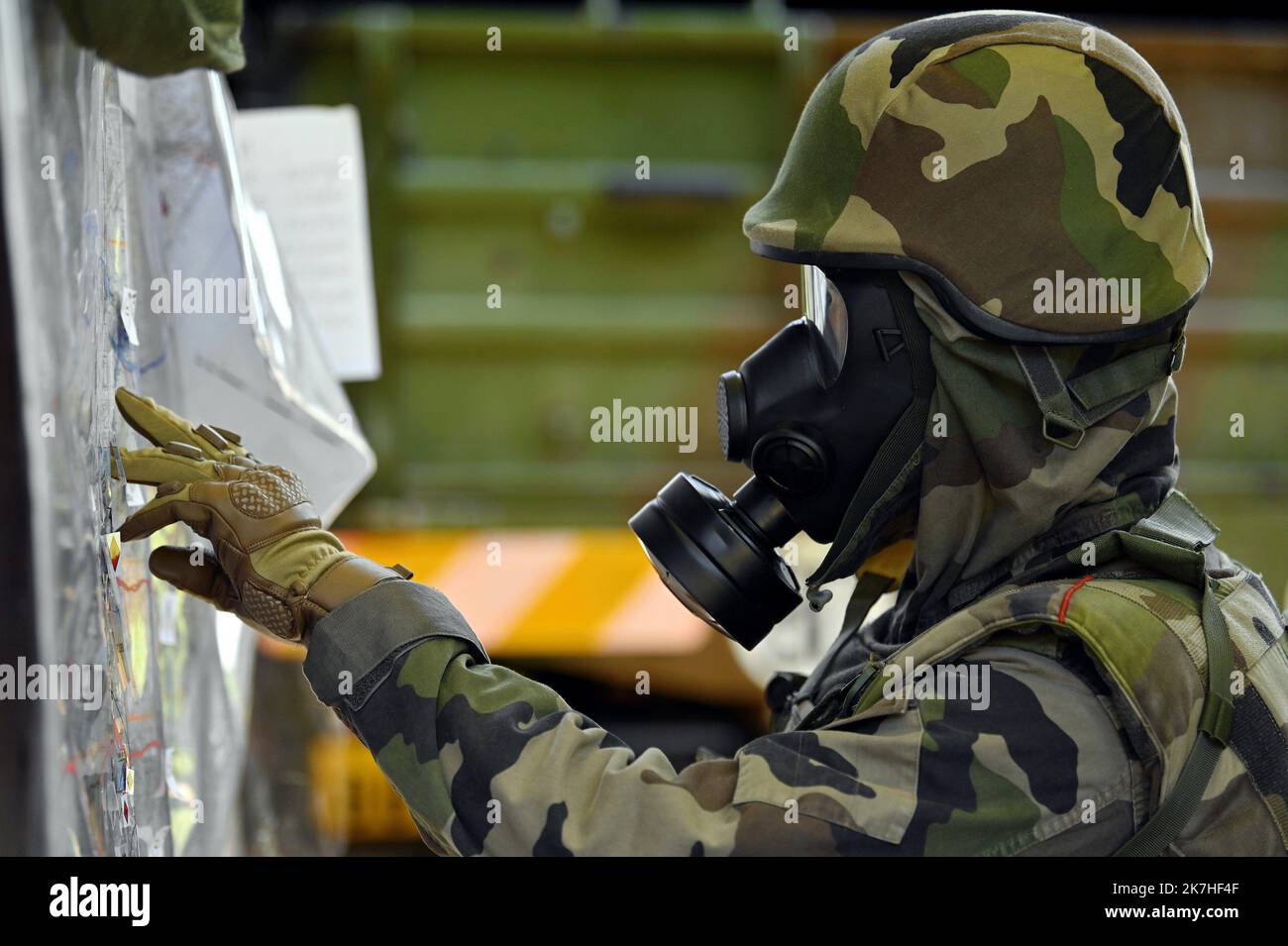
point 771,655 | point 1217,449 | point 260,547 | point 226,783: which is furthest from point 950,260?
point 1217,449

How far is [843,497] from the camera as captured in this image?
54.2 inches

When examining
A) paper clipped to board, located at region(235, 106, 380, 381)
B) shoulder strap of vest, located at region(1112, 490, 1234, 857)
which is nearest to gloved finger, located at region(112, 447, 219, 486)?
paper clipped to board, located at region(235, 106, 380, 381)

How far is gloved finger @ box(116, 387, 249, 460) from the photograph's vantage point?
1.32 m

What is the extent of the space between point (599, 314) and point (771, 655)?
3.13 feet

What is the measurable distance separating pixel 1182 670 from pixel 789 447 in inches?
16.2

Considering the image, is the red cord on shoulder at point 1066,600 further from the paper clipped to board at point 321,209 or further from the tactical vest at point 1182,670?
the paper clipped to board at point 321,209

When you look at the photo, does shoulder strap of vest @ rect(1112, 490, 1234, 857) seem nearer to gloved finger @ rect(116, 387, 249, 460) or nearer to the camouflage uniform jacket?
the camouflage uniform jacket

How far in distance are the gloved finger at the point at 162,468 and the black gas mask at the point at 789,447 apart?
44 centimetres

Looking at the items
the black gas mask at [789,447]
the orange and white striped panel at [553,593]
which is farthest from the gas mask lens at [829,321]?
the orange and white striped panel at [553,593]

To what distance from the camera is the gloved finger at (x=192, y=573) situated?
4.34ft
